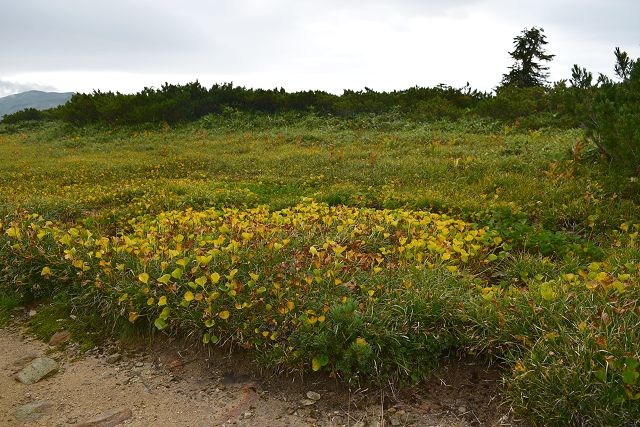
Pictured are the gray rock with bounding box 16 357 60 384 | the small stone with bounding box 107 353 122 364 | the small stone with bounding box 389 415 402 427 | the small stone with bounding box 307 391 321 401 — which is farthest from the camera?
the small stone with bounding box 107 353 122 364

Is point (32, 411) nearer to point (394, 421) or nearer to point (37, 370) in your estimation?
point (37, 370)

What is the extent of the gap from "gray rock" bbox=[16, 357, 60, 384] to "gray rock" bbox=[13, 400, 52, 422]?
36 cm

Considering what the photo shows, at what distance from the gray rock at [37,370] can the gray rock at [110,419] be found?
0.89 metres

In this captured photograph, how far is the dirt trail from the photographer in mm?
3490

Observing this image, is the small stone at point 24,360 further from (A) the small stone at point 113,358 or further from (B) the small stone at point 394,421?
(B) the small stone at point 394,421

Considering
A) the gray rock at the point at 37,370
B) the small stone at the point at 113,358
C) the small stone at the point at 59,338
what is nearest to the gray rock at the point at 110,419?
the small stone at the point at 113,358

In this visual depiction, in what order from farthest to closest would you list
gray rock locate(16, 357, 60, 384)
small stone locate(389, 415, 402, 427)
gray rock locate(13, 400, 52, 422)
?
gray rock locate(16, 357, 60, 384), gray rock locate(13, 400, 52, 422), small stone locate(389, 415, 402, 427)

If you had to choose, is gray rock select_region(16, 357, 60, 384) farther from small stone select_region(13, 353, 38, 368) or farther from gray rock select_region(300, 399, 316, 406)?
gray rock select_region(300, 399, 316, 406)

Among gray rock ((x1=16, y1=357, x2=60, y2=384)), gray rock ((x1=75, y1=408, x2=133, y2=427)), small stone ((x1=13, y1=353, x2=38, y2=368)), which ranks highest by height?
gray rock ((x1=16, y1=357, x2=60, y2=384))

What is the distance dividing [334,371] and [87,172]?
34.3 feet

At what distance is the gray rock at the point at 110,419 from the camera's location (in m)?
3.48

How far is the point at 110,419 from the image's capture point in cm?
353

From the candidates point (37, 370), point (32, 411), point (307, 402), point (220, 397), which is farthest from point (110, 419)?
point (307, 402)

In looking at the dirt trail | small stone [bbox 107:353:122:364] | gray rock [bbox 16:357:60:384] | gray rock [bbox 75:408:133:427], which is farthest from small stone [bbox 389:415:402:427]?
gray rock [bbox 16:357:60:384]
